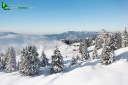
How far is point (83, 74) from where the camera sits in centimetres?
5588

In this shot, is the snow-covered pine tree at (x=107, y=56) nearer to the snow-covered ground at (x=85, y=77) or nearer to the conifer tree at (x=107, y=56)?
the conifer tree at (x=107, y=56)

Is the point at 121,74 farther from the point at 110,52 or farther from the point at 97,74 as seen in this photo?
the point at 110,52

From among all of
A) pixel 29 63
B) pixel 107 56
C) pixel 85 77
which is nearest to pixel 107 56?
pixel 107 56

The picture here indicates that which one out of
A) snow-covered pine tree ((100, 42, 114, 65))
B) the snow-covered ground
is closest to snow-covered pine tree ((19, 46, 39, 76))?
the snow-covered ground

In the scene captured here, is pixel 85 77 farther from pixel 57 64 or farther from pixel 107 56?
pixel 107 56

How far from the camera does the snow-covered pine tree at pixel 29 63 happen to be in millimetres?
62331

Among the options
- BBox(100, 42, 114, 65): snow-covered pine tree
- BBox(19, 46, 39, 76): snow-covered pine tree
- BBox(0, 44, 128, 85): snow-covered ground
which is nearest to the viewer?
BBox(0, 44, 128, 85): snow-covered ground

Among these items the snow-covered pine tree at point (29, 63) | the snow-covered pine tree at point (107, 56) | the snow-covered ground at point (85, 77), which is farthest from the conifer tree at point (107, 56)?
the snow-covered pine tree at point (29, 63)

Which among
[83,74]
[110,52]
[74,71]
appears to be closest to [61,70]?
[74,71]

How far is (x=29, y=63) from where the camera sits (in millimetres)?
62938

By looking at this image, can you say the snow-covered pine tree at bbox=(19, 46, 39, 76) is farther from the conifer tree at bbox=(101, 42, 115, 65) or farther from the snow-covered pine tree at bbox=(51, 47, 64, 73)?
the conifer tree at bbox=(101, 42, 115, 65)

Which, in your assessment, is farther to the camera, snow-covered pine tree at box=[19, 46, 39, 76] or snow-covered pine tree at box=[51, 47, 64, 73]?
snow-covered pine tree at box=[19, 46, 39, 76]

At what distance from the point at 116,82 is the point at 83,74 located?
363 inches

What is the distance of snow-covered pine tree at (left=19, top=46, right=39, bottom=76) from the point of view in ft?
204
